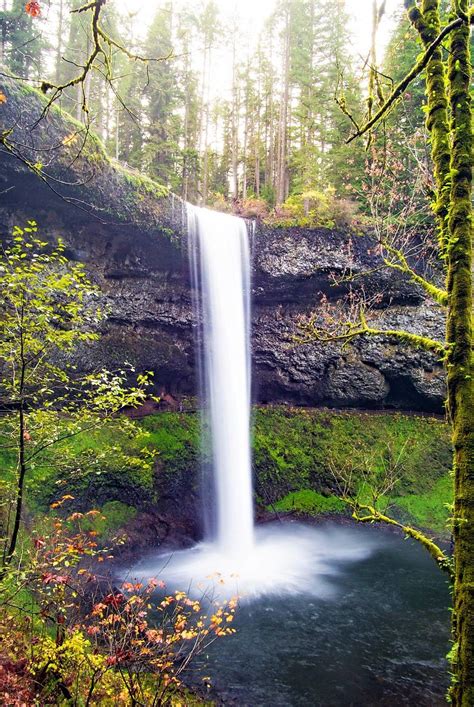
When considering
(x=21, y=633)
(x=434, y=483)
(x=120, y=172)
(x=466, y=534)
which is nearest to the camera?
(x=466, y=534)

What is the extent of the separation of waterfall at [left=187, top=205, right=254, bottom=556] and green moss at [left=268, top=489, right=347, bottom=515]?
51.1 inches

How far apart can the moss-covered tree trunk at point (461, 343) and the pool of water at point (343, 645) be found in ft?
15.7

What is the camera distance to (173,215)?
13.1 meters

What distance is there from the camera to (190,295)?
14.6 metres

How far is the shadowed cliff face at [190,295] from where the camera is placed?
469 inches

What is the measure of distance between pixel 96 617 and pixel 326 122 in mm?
24770

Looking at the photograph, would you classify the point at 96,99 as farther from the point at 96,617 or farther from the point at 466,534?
the point at 466,534

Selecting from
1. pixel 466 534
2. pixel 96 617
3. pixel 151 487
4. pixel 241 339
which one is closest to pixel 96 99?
pixel 241 339

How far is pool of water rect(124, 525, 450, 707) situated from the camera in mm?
6039

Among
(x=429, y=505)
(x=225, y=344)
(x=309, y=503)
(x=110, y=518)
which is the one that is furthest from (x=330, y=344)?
(x=110, y=518)

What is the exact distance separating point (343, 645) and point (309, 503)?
7023mm

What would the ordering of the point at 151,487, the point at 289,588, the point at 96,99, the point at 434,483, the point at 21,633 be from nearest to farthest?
the point at 21,633
the point at 289,588
the point at 151,487
the point at 434,483
the point at 96,99

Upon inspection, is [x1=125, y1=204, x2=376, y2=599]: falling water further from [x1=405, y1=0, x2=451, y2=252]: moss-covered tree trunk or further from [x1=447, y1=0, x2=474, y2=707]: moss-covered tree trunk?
[x1=405, y1=0, x2=451, y2=252]: moss-covered tree trunk

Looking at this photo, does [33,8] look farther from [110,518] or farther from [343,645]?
[110,518]
